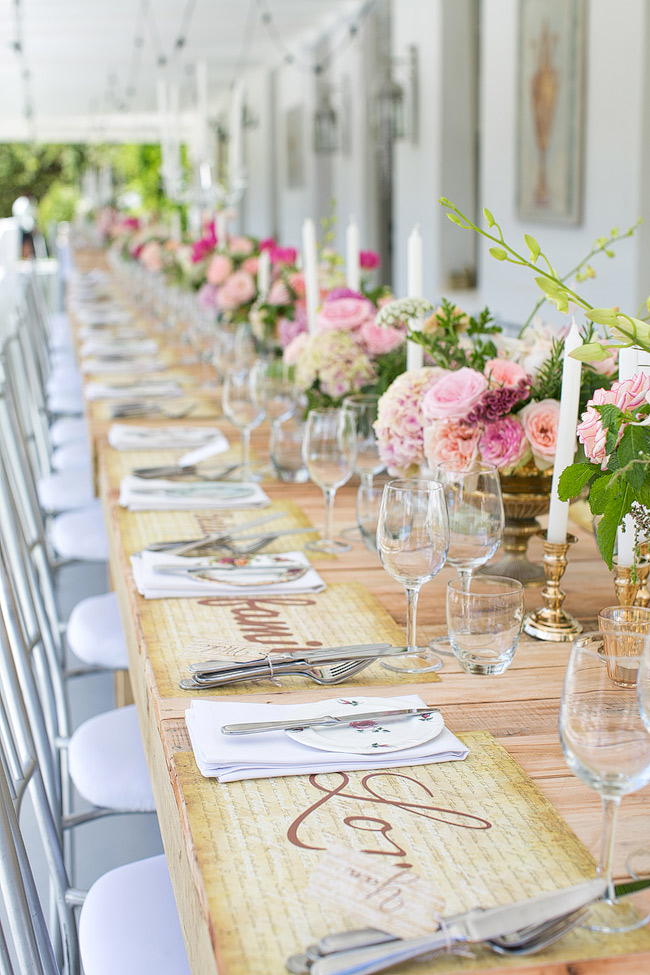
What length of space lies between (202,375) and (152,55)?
12.0 m

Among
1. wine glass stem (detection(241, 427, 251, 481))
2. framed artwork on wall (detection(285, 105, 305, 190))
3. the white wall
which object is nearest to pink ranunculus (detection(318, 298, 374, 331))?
wine glass stem (detection(241, 427, 251, 481))

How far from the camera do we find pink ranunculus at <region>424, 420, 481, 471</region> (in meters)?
1.55

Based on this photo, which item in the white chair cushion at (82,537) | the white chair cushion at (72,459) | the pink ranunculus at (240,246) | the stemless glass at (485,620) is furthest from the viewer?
the pink ranunculus at (240,246)

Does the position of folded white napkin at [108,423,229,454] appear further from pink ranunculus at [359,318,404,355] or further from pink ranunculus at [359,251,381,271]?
pink ranunculus at [359,251,381,271]

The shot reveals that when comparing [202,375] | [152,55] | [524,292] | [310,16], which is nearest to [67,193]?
[152,55]

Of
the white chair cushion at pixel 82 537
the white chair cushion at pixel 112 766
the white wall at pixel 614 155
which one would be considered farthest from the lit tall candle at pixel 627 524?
the white wall at pixel 614 155

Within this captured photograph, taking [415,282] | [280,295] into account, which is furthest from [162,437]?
[415,282]

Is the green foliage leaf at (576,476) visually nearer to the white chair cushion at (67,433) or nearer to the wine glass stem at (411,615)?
the wine glass stem at (411,615)

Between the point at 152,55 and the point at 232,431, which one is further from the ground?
the point at 152,55

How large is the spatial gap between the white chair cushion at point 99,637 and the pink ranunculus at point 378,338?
2.44 feet

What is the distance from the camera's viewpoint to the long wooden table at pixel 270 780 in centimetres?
85

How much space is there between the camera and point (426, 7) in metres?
8.23

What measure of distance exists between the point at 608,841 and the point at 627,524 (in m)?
0.57

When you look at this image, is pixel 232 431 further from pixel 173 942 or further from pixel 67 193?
pixel 67 193
